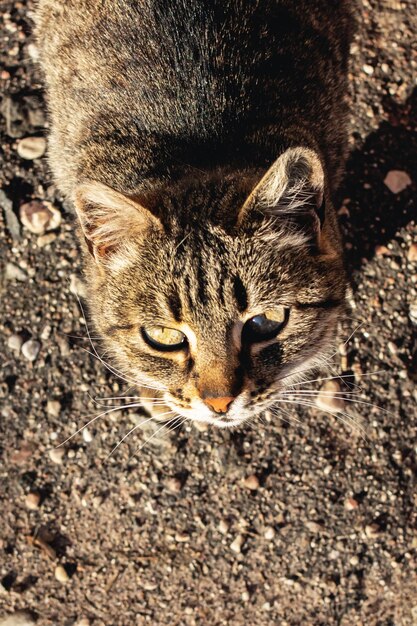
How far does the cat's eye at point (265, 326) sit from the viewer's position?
6.93 feet

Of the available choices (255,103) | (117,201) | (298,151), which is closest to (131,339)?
(117,201)

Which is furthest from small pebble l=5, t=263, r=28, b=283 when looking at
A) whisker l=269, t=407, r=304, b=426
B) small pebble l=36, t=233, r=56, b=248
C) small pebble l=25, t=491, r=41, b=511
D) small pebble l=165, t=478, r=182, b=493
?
whisker l=269, t=407, r=304, b=426

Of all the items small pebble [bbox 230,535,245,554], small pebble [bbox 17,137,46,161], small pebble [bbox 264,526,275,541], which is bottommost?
small pebble [bbox 230,535,245,554]

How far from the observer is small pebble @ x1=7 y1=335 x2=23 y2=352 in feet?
10.1

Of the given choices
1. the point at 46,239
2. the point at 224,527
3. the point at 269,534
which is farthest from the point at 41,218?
the point at 269,534

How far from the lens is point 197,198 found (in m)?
2.18

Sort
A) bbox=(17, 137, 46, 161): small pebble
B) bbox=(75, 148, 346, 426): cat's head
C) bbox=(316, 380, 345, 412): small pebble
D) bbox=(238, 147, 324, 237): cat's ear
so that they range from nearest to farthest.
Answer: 1. bbox=(238, 147, 324, 237): cat's ear
2. bbox=(75, 148, 346, 426): cat's head
3. bbox=(316, 380, 345, 412): small pebble
4. bbox=(17, 137, 46, 161): small pebble

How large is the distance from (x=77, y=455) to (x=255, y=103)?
5.50 ft

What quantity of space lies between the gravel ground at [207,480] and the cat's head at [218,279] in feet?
2.66

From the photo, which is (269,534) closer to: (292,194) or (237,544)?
(237,544)

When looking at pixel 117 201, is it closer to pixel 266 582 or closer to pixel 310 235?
pixel 310 235

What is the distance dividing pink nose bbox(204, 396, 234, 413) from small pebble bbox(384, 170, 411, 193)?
157cm

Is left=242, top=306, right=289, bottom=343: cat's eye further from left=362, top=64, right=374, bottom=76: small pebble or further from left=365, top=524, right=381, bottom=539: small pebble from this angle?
left=362, top=64, right=374, bottom=76: small pebble

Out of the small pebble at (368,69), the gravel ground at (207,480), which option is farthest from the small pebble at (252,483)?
the small pebble at (368,69)
